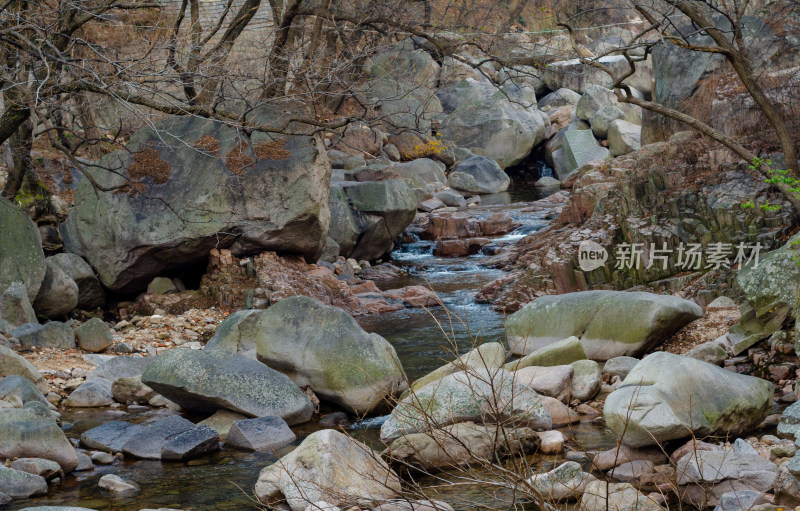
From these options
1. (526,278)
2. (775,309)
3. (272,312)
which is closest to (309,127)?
(526,278)

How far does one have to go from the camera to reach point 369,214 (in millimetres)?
16609

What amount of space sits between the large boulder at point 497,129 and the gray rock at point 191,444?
74.9ft

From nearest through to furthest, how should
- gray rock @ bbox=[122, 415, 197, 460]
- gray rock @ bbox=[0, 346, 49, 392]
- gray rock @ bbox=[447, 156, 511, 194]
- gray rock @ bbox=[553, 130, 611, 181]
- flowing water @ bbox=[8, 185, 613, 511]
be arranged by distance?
flowing water @ bbox=[8, 185, 613, 511] < gray rock @ bbox=[122, 415, 197, 460] < gray rock @ bbox=[0, 346, 49, 392] < gray rock @ bbox=[447, 156, 511, 194] < gray rock @ bbox=[553, 130, 611, 181]

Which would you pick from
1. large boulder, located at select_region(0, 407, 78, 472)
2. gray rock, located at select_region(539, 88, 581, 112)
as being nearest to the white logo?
large boulder, located at select_region(0, 407, 78, 472)

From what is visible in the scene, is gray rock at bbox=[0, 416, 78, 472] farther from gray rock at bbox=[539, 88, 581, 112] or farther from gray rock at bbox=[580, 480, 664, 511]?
gray rock at bbox=[539, 88, 581, 112]

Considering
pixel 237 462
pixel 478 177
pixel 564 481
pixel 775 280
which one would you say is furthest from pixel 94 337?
pixel 478 177

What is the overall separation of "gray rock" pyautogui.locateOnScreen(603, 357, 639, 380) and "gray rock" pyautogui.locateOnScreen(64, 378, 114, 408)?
511cm

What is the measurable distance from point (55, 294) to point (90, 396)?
12.3 feet

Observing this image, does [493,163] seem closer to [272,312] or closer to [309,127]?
[309,127]

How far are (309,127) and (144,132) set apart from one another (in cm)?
265

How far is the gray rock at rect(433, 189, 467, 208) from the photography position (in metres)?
22.5

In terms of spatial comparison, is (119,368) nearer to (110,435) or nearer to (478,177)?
(110,435)

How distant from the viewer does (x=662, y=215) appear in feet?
37.3

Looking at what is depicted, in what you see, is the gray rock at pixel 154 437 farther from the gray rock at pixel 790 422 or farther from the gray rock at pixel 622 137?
the gray rock at pixel 622 137
